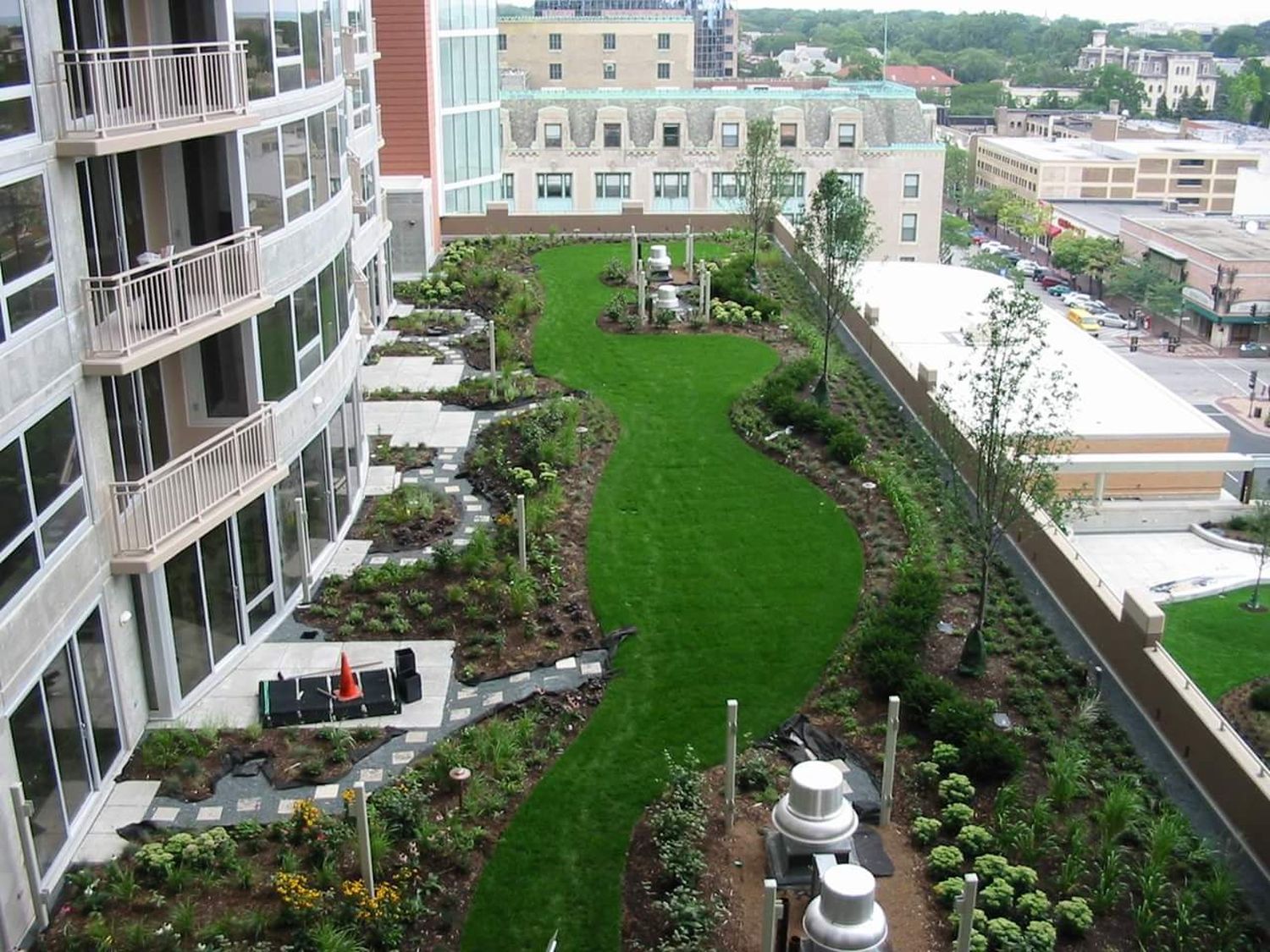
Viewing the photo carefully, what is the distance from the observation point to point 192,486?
46.6 ft

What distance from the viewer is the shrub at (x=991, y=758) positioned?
543 inches

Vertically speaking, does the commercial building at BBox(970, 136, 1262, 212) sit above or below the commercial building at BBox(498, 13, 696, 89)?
below

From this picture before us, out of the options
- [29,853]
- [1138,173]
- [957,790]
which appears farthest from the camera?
[1138,173]

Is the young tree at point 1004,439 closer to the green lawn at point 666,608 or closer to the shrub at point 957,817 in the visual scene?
the green lawn at point 666,608

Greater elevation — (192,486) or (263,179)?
(263,179)

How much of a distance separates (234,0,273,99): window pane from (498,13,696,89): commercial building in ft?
246

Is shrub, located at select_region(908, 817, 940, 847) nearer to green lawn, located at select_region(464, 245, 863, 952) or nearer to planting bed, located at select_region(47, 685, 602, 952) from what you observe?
green lawn, located at select_region(464, 245, 863, 952)

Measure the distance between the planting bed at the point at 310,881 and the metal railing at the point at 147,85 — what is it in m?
7.27

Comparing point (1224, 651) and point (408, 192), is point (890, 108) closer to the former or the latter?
point (408, 192)

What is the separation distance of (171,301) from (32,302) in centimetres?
215

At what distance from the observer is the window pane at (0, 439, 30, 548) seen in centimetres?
1117

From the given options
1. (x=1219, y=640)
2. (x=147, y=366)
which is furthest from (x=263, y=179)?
(x=1219, y=640)

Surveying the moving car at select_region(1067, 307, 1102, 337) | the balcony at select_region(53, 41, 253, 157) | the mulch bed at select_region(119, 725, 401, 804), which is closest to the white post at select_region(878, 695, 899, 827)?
the mulch bed at select_region(119, 725, 401, 804)

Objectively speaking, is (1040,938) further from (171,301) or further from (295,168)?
(295,168)
